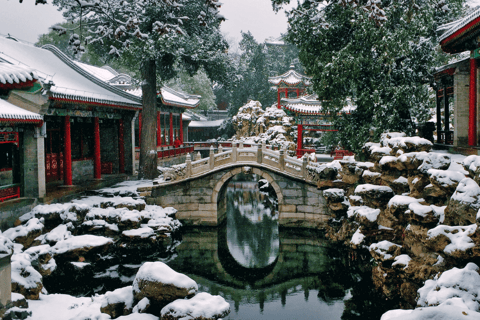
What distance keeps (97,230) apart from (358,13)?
10.9m

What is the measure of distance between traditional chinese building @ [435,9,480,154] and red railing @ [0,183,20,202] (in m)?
12.5

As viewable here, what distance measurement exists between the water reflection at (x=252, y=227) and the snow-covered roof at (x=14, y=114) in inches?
309

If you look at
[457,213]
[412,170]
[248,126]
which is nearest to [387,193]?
[412,170]

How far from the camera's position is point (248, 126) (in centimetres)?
3048

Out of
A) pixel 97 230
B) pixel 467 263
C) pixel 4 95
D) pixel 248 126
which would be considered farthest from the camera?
pixel 248 126

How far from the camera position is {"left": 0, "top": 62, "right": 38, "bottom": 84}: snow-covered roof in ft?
37.2

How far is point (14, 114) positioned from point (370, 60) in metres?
10.8

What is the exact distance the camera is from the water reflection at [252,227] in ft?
47.4

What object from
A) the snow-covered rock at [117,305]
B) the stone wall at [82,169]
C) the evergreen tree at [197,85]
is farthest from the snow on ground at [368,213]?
the evergreen tree at [197,85]

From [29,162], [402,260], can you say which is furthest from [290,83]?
[402,260]

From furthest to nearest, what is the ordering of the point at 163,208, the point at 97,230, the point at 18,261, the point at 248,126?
1. the point at 248,126
2. the point at 163,208
3. the point at 97,230
4. the point at 18,261

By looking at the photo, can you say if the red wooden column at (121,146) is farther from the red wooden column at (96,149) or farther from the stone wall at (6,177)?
the stone wall at (6,177)

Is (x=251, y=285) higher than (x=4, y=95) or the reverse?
the reverse

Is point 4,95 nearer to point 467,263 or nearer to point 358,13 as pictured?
point 358,13
